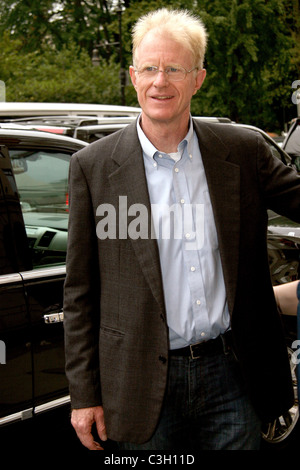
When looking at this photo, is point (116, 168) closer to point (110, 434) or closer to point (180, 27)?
point (180, 27)

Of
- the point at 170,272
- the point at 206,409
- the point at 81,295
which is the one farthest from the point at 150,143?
the point at 206,409

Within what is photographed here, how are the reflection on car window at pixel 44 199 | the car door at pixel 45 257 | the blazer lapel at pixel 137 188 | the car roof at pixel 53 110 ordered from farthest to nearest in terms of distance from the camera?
the car roof at pixel 53 110 → the reflection on car window at pixel 44 199 → the car door at pixel 45 257 → the blazer lapel at pixel 137 188

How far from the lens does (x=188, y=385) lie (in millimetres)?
A: 2188

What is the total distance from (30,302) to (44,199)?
3.21ft

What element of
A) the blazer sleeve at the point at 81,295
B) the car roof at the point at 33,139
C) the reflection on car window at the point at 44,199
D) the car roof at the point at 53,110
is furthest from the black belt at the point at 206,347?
the car roof at the point at 53,110

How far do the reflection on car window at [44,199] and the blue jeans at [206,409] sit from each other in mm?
1343

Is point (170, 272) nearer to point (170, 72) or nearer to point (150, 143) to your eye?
point (150, 143)

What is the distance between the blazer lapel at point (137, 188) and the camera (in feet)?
6.84

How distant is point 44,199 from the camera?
392cm

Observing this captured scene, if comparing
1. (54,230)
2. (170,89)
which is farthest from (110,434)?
(54,230)

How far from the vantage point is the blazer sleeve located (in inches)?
85.4

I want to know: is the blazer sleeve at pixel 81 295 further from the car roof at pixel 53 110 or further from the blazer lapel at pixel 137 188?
→ the car roof at pixel 53 110

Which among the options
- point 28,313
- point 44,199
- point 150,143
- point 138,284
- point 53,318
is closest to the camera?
point 138,284

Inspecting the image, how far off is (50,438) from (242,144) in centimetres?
192
